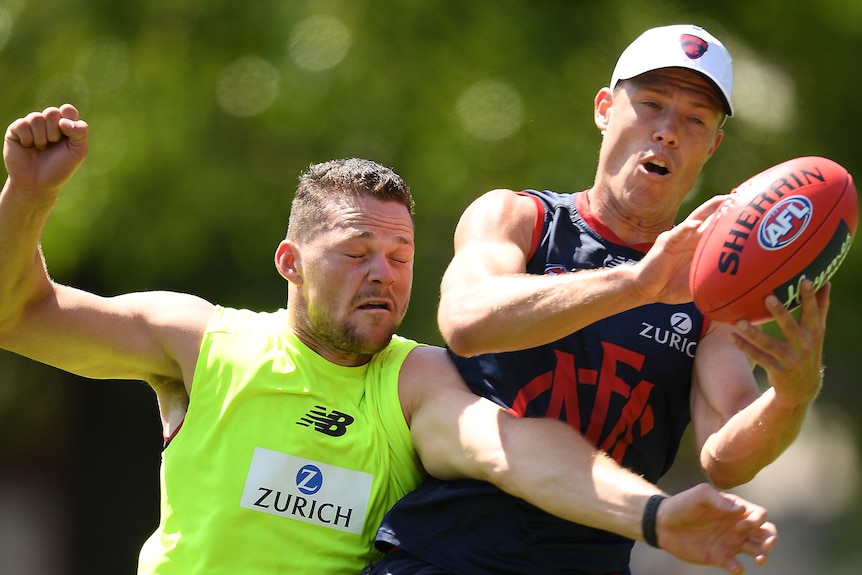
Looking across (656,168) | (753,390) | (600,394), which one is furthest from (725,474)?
(656,168)

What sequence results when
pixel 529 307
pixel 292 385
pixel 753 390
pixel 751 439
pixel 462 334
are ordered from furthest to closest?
1. pixel 292 385
2. pixel 753 390
3. pixel 751 439
4. pixel 462 334
5. pixel 529 307

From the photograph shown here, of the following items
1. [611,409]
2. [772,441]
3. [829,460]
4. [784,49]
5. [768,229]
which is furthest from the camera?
[829,460]

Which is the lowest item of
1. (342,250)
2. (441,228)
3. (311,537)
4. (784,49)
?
(311,537)

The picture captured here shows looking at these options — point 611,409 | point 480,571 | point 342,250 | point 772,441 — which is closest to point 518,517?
point 480,571

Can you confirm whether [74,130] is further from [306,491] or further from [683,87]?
[683,87]

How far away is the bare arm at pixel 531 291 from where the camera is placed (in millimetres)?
3475

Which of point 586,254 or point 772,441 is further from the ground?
point 586,254

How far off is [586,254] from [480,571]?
3.73 ft

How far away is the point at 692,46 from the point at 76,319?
2365mm

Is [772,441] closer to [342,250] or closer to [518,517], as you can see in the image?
[518,517]

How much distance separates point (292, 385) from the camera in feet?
14.4

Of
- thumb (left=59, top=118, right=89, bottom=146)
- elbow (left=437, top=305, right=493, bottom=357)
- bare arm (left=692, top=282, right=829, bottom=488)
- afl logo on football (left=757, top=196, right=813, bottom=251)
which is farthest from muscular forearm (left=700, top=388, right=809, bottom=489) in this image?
thumb (left=59, top=118, right=89, bottom=146)

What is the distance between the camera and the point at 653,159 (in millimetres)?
4312

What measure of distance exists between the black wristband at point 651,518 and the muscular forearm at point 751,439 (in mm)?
472
